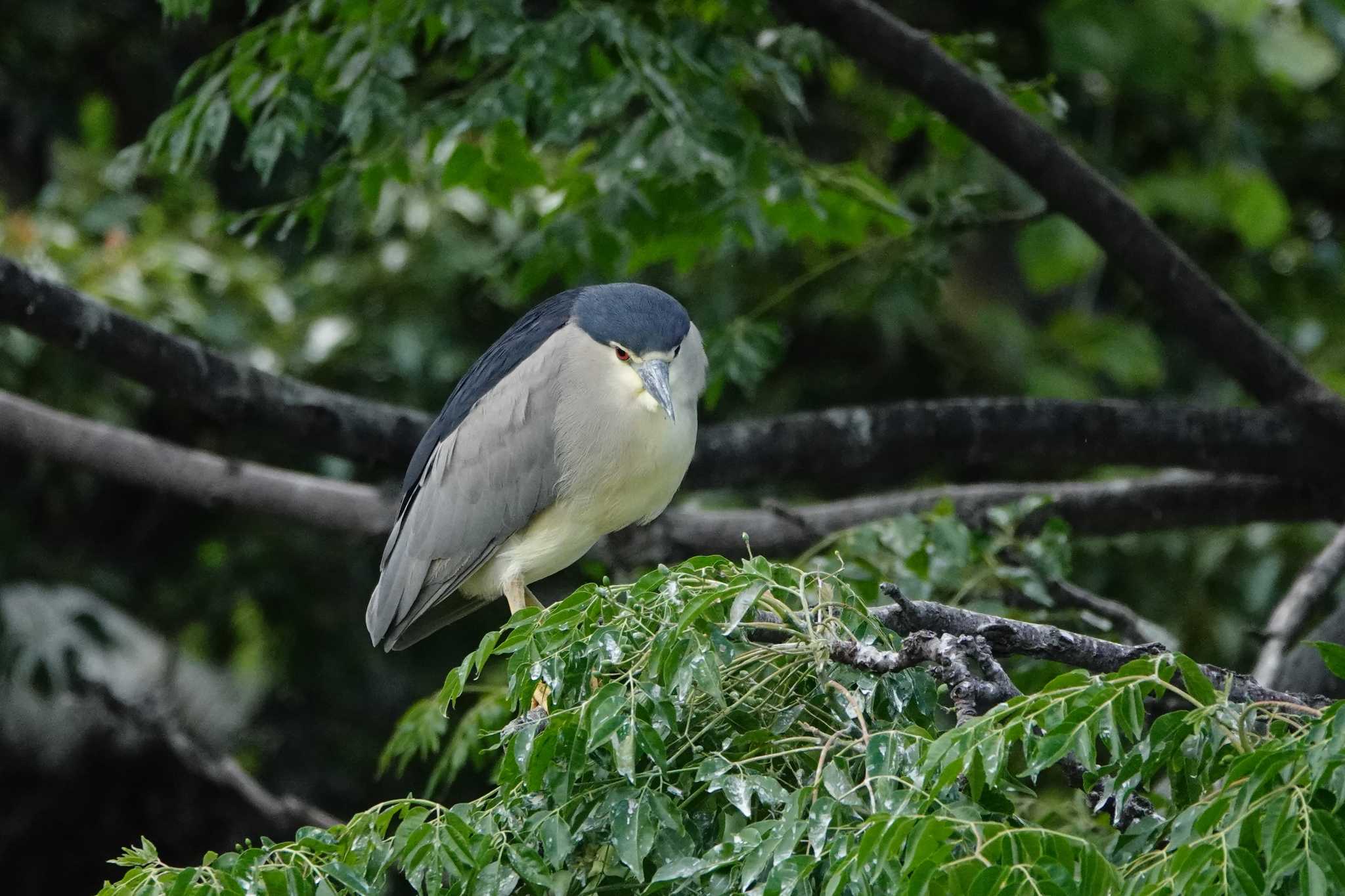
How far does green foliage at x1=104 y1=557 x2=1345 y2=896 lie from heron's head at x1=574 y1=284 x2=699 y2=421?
1.13m

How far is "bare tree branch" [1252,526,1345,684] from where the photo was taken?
3760 mm

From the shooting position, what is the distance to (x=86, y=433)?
4445 millimetres

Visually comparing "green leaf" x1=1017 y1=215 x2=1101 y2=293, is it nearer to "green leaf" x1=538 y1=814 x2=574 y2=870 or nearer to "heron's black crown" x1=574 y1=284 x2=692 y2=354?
"heron's black crown" x1=574 y1=284 x2=692 y2=354

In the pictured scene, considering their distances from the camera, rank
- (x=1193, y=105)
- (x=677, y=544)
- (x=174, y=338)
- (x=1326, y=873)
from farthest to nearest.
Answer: (x=1193, y=105) → (x=677, y=544) → (x=174, y=338) → (x=1326, y=873)

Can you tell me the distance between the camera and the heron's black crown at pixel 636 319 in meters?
3.16

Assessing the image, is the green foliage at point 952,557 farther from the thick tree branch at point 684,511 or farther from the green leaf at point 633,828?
the green leaf at point 633,828

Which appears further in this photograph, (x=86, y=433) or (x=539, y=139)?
(x=86, y=433)

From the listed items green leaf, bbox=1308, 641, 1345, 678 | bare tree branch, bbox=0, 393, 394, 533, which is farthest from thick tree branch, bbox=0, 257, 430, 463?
green leaf, bbox=1308, 641, 1345, 678

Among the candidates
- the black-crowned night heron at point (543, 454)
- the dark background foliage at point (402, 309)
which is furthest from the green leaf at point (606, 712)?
the dark background foliage at point (402, 309)

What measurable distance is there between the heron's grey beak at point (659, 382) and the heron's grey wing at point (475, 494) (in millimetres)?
320

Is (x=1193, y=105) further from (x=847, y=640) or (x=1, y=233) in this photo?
(x=847, y=640)

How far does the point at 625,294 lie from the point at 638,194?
0.59m

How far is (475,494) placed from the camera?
3.49 m

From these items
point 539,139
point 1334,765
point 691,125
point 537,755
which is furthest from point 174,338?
point 1334,765
